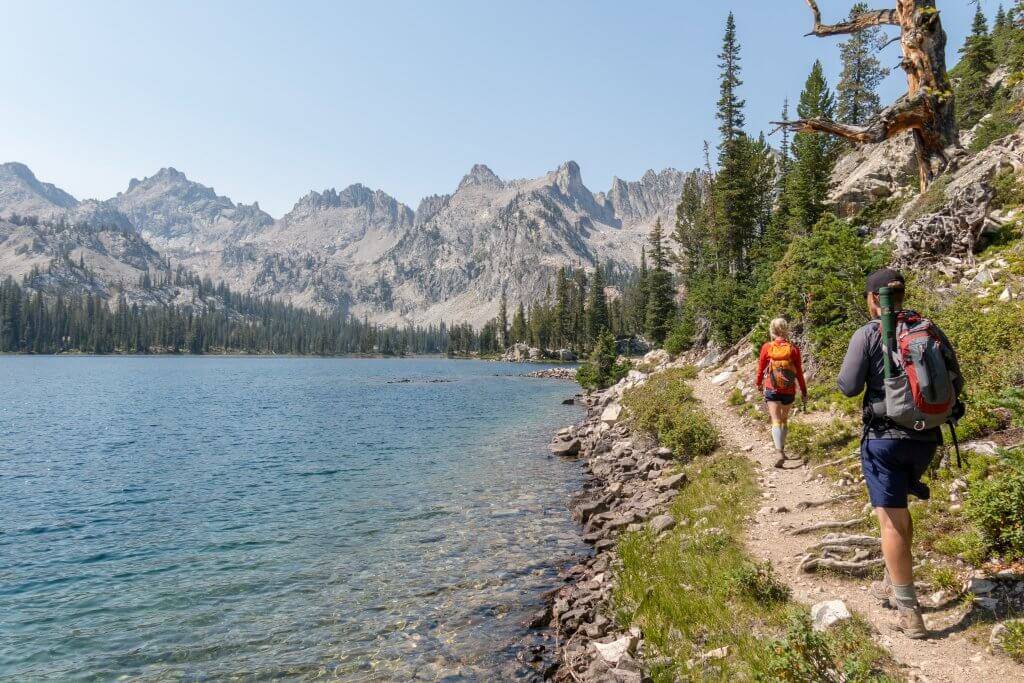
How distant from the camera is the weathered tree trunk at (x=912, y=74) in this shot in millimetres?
18344

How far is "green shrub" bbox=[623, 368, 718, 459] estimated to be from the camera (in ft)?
58.9

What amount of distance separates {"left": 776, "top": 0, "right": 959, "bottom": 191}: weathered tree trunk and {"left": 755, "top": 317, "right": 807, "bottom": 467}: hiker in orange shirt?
924 centimetres

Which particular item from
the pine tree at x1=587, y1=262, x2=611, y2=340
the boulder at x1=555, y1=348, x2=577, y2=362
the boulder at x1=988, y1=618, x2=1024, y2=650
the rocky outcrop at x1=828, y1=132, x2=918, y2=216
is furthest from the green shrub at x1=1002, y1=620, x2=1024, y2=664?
the boulder at x1=555, y1=348, x2=577, y2=362

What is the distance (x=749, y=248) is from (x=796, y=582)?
2081 inches

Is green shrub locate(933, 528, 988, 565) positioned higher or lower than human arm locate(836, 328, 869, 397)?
lower

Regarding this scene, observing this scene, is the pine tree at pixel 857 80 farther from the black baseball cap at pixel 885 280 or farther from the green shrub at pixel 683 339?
the black baseball cap at pixel 885 280

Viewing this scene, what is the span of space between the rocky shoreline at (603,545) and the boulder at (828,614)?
2.38 m

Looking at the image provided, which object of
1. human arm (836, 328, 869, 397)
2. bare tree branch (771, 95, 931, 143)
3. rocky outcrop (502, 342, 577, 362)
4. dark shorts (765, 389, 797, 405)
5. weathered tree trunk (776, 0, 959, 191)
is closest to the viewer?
human arm (836, 328, 869, 397)

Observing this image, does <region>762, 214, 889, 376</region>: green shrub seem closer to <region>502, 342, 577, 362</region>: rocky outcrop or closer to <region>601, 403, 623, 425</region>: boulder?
<region>601, 403, 623, 425</region>: boulder

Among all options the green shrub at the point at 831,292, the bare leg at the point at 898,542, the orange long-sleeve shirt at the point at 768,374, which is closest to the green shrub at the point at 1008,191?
the green shrub at the point at 831,292

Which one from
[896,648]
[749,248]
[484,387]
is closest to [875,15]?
[896,648]

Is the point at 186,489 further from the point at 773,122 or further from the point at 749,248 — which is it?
the point at 749,248

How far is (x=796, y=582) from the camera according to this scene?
7.71 meters

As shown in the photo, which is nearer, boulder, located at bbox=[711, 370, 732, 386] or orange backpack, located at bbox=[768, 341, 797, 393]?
orange backpack, located at bbox=[768, 341, 797, 393]
